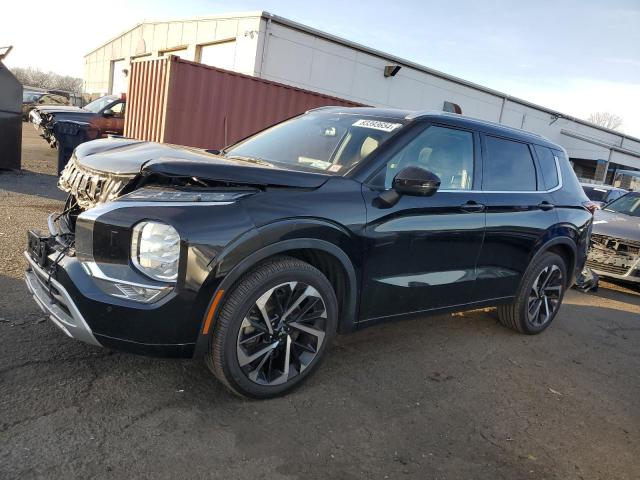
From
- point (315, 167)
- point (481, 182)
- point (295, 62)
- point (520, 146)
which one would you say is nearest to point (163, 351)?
point (315, 167)

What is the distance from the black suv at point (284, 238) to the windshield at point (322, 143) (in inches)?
0.6

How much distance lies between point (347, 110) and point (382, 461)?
2.66m

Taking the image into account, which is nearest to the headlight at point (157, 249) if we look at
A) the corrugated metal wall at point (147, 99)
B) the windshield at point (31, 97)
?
the corrugated metal wall at point (147, 99)

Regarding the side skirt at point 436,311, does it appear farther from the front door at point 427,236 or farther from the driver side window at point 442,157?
the driver side window at point 442,157

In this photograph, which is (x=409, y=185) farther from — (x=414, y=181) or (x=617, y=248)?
(x=617, y=248)

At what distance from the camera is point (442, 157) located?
12.9 feet

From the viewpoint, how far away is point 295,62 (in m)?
17.2

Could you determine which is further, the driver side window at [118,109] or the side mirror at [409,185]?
the driver side window at [118,109]

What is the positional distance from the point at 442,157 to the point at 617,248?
5427 mm

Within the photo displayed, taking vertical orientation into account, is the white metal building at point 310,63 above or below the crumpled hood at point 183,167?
above

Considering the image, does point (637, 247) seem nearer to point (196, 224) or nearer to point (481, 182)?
point (481, 182)

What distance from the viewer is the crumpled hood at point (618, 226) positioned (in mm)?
7973

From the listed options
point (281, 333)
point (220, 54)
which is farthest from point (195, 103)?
point (220, 54)

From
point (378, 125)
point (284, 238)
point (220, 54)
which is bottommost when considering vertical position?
point (284, 238)
